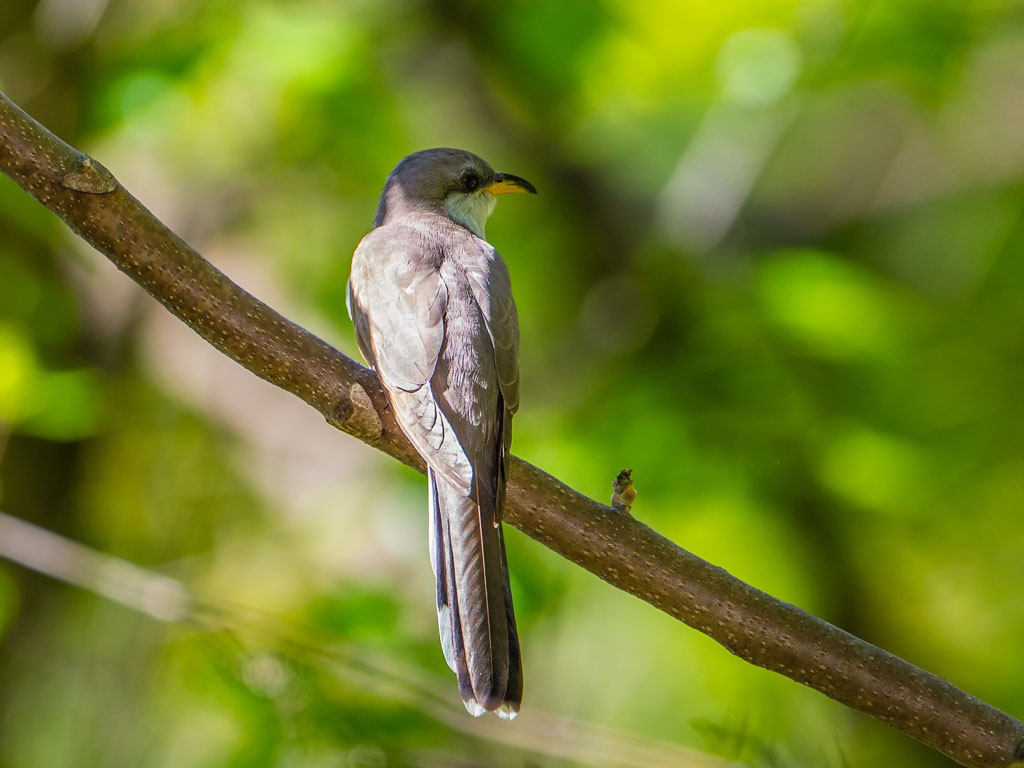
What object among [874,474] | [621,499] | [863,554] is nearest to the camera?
[621,499]

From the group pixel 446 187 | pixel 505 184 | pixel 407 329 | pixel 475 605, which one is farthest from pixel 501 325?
pixel 505 184

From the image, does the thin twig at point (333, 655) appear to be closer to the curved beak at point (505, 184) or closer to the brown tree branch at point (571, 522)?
the brown tree branch at point (571, 522)

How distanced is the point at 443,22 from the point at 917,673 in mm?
4437

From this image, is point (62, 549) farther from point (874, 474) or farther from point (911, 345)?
point (911, 345)

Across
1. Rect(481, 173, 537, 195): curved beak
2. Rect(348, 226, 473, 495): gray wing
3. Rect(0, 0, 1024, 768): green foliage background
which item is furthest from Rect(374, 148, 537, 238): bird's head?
Rect(0, 0, 1024, 768): green foliage background

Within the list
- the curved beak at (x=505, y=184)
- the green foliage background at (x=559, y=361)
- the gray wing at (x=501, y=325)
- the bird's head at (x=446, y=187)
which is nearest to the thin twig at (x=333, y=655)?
the green foliage background at (x=559, y=361)

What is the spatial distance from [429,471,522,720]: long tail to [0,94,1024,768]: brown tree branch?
0.38 ft

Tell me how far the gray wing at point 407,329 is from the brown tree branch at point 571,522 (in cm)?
15

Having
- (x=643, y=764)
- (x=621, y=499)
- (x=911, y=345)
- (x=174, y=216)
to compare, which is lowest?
(x=643, y=764)

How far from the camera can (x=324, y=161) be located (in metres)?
5.61

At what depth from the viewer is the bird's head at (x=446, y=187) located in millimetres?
4180

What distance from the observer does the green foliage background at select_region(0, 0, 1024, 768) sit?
438 centimetres

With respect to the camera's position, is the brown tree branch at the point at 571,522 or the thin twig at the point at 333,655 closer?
the brown tree branch at the point at 571,522

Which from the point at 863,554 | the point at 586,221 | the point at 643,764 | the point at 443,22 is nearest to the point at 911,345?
the point at 863,554
